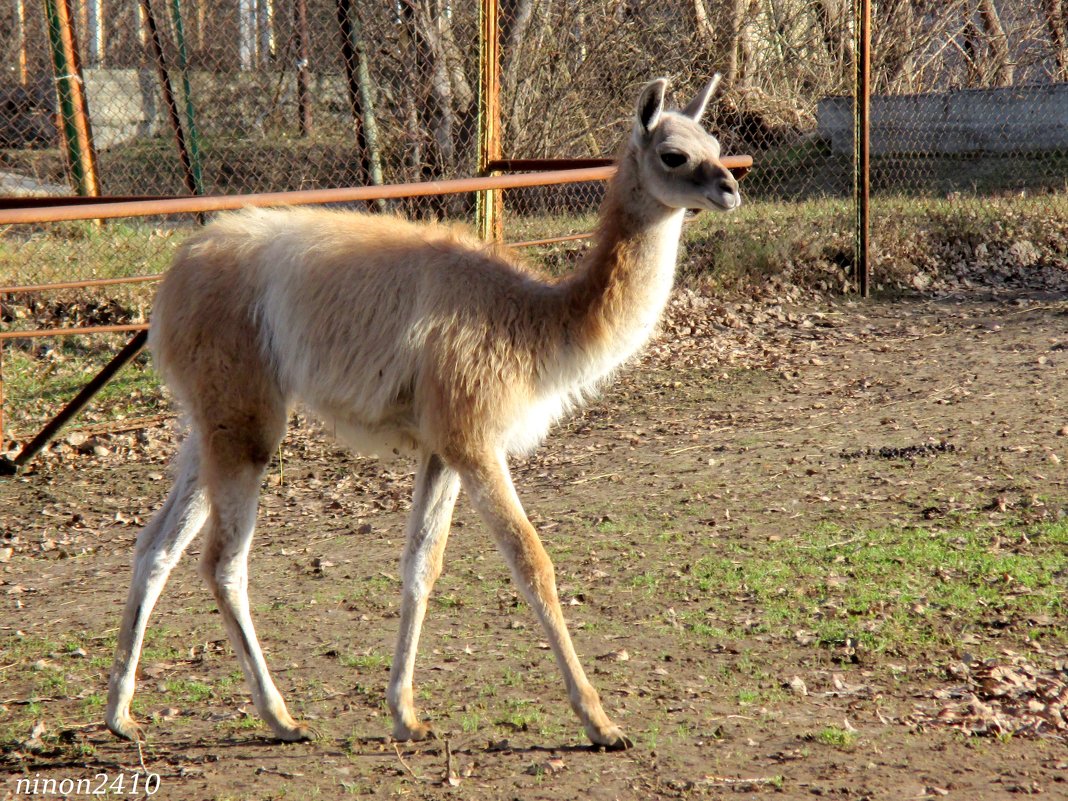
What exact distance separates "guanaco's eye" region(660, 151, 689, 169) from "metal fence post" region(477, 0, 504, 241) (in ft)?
13.1

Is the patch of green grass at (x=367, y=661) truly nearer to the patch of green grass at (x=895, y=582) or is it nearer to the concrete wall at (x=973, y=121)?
the patch of green grass at (x=895, y=582)

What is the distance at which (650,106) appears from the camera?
4.06 metres

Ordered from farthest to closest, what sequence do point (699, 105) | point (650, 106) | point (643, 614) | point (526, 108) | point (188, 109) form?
point (526, 108) < point (188, 109) < point (643, 614) < point (699, 105) < point (650, 106)

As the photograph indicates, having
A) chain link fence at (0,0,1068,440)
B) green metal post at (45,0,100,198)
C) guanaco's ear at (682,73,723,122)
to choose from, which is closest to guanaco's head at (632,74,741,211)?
guanaco's ear at (682,73,723,122)

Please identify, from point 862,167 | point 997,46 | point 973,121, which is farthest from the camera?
point 997,46

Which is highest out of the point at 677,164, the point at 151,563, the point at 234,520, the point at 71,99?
the point at 71,99

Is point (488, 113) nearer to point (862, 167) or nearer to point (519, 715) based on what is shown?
point (862, 167)

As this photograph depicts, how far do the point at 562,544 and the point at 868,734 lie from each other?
202cm

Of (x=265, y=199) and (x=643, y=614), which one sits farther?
(x=265, y=199)

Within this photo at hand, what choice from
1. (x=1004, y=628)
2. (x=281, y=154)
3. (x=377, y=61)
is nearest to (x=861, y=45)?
(x=377, y=61)

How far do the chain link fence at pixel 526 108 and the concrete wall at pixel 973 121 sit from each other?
0.02m

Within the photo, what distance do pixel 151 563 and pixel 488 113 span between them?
4.95 metres

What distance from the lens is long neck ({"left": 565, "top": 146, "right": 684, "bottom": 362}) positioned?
12.5 feet

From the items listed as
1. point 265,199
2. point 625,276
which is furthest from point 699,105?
point 265,199
